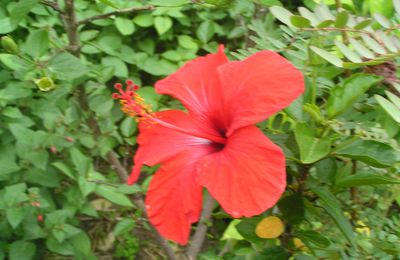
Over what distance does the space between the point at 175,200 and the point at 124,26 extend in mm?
1482

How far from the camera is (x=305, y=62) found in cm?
89

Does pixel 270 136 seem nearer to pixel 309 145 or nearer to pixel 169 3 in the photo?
pixel 309 145

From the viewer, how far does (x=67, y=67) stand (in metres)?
1.13

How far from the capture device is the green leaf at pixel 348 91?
0.77m

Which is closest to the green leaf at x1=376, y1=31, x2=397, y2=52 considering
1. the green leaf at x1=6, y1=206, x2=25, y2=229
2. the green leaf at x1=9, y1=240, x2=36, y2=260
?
the green leaf at x1=6, y1=206, x2=25, y2=229

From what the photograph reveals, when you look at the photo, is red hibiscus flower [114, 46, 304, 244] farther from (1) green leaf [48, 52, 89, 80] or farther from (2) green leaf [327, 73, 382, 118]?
(1) green leaf [48, 52, 89, 80]

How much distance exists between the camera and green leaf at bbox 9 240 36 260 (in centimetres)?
165

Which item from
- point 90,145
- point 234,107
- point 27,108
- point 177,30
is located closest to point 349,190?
point 234,107

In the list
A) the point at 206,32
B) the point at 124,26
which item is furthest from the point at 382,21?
the point at 124,26

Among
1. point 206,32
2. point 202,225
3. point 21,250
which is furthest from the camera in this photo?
point 206,32

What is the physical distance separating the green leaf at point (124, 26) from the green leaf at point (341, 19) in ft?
4.73

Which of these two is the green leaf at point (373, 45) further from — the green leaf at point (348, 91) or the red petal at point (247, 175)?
the red petal at point (247, 175)

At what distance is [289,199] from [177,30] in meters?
1.66

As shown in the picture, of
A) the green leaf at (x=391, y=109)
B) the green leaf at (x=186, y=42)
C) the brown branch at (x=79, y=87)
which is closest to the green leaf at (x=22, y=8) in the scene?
the brown branch at (x=79, y=87)
